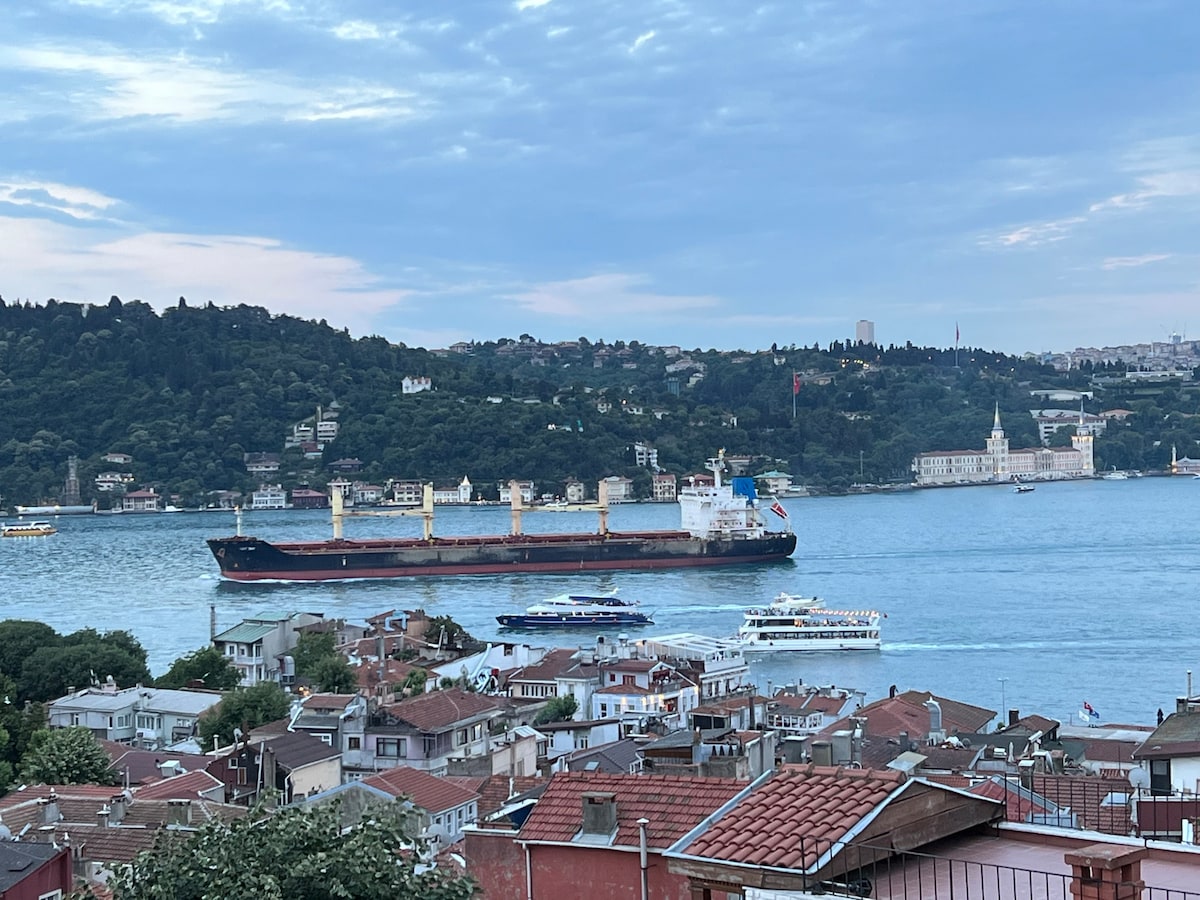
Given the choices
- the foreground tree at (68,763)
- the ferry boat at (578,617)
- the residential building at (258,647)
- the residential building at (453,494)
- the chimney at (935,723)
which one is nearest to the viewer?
the foreground tree at (68,763)

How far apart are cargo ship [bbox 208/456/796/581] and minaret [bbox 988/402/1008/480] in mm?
66091

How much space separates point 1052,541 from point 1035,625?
23933 mm

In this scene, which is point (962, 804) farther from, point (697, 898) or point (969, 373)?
point (969, 373)

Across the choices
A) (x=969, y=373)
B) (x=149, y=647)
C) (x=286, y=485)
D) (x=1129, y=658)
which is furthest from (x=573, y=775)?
(x=969, y=373)

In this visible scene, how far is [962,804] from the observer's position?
9.25ft

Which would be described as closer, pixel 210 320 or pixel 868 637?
pixel 868 637

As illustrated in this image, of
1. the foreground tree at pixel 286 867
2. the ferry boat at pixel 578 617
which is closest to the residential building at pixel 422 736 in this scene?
the foreground tree at pixel 286 867

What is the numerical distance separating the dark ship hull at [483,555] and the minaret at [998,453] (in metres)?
67.1

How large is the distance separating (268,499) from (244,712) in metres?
→ 75.9

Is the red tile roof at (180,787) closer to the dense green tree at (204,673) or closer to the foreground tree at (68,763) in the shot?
the foreground tree at (68,763)

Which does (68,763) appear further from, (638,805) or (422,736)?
(638,805)

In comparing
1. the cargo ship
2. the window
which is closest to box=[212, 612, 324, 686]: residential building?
the window

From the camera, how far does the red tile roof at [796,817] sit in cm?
255

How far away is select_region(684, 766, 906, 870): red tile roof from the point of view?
2555mm
